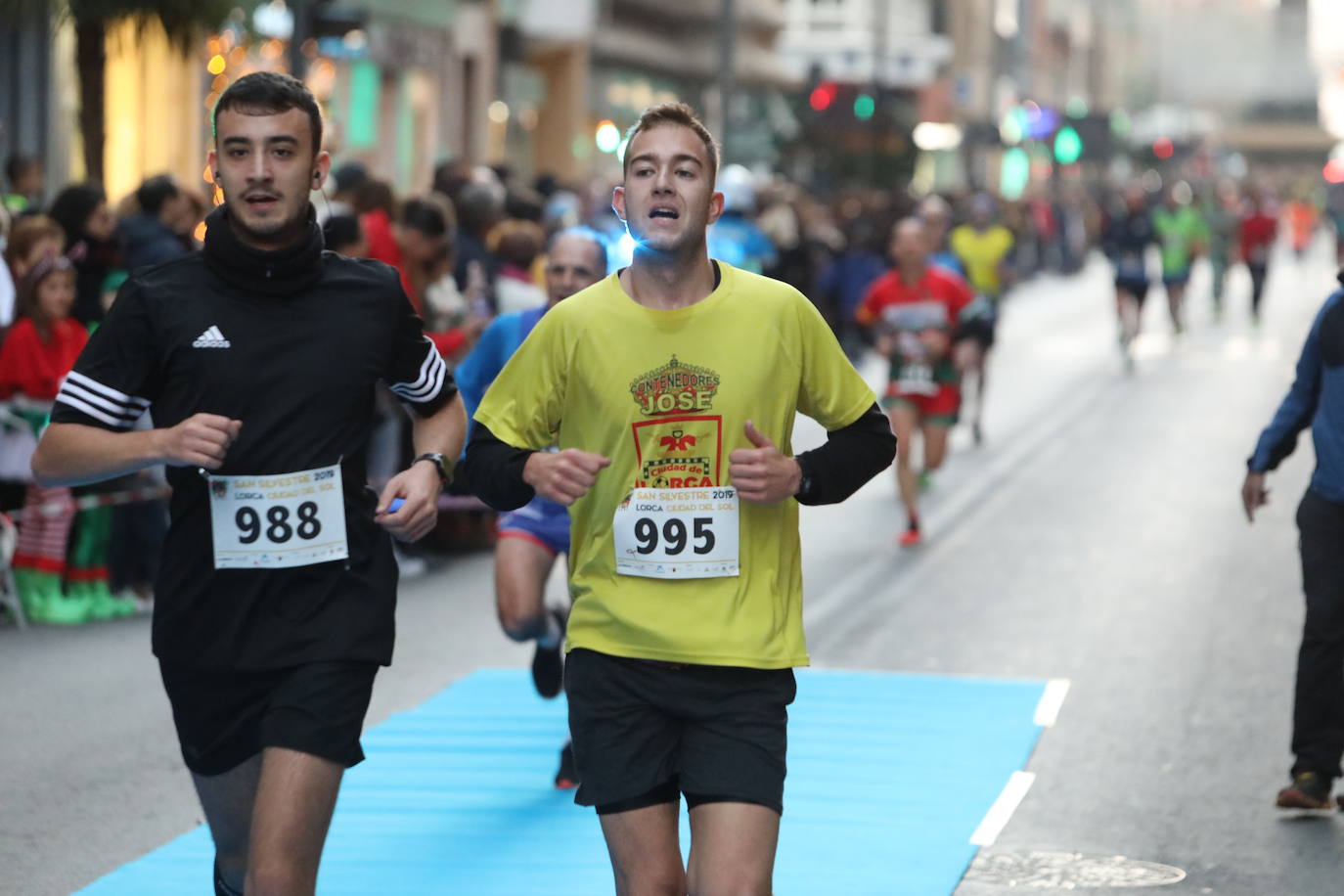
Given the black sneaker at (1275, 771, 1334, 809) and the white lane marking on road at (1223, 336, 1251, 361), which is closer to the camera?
the black sneaker at (1275, 771, 1334, 809)

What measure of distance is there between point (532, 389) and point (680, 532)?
44cm

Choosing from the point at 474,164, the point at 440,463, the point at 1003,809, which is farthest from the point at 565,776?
the point at 474,164

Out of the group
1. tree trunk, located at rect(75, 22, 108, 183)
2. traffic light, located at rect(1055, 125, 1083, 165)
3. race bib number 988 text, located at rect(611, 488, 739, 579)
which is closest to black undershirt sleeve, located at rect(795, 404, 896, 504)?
race bib number 988 text, located at rect(611, 488, 739, 579)

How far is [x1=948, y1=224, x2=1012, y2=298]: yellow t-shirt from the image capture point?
2427 centimetres

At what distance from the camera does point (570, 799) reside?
793 centimetres

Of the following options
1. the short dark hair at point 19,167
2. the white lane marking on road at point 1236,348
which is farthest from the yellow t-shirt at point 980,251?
the short dark hair at point 19,167

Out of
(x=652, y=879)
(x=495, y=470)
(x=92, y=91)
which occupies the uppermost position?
(x=92, y=91)

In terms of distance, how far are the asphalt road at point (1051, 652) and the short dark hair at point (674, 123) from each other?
2.79 meters

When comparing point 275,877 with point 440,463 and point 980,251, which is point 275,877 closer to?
point 440,463

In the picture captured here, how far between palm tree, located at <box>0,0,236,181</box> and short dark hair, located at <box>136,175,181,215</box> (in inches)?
94.1

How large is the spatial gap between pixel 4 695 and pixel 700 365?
565 centimetres

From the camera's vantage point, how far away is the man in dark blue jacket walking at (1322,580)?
7.42 m

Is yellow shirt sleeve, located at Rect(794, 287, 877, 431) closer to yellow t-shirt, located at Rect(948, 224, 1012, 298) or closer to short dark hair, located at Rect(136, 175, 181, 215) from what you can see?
short dark hair, located at Rect(136, 175, 181, 215)

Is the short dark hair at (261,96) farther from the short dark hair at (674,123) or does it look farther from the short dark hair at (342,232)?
the short dark hair at (342,232)
